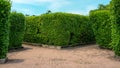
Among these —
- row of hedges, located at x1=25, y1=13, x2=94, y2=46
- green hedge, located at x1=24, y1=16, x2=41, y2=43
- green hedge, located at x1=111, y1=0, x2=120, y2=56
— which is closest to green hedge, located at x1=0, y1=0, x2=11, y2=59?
green hedge, located at x1=111, y1=0, x2=120, y2=56

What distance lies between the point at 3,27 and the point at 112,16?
5.28 m

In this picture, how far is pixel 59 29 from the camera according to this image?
17.6 metres

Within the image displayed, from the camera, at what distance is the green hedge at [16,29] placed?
16.5 metres

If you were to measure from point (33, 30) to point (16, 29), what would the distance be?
322 centimetres

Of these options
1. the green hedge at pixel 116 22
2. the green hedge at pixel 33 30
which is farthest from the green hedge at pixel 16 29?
the green hedge at pixel 116 22

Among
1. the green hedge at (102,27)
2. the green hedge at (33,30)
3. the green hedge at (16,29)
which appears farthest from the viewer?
the green hedge at (33,30)

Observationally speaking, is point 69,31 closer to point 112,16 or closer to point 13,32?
point 13,32

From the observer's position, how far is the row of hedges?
1767cm

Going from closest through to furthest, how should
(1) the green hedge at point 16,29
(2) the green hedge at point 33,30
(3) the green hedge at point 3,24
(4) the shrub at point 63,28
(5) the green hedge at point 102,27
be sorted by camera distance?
(3) the green hedge at point 3,24 < (5) the green hedge at point 102,27 < (1) the green hedge at point 16,29 < (4) the shrub at point 63,28 < (2) the green hedge at point 33,30

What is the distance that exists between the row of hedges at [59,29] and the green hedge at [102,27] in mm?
1753

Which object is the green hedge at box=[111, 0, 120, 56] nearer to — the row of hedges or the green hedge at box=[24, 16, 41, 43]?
the row of hedges

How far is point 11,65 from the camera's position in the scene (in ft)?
34.6

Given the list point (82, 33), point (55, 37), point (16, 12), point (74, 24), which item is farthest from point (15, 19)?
point (82, 33)

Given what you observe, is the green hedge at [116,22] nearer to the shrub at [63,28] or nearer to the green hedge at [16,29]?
the shrub at [63,28]
